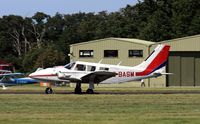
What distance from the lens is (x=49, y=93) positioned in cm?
3978

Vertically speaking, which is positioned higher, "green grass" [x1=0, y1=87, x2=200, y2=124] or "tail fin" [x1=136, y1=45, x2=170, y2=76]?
"tail fin" [x1=136, y1=45, x2=170, y2=76]

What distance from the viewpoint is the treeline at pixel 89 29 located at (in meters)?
95.0

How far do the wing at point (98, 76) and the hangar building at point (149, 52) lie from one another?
97.6 ft

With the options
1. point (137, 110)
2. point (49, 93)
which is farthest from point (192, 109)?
point (49, 93)

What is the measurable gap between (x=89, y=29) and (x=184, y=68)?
6683 cm

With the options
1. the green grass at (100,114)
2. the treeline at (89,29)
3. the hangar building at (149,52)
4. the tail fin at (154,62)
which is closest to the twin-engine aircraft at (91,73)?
the tail fin at (154,62)

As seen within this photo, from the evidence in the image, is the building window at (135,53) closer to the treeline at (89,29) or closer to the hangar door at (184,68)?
the hangar door at (184,68)

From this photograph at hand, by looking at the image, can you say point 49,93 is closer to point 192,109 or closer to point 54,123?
point 192,109

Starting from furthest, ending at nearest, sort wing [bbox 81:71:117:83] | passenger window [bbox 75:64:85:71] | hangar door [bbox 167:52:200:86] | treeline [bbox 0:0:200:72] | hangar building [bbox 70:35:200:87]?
treeline [bbox 0:0:200:72]
hangar door [bbox 167:52:200:86]
hangar building [bbox 70:35:200:87]
passenger window [bbox 75:64:85:71]
wing [bbox 81:71:117:83]

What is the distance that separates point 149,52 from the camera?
72.7 meters

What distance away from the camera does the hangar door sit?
71.3 meters

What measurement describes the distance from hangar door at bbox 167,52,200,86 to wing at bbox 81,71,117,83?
3031cm

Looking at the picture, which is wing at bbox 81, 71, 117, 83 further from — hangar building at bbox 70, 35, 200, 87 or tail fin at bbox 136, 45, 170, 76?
hangar building at bbox 70, 35, 200, 87

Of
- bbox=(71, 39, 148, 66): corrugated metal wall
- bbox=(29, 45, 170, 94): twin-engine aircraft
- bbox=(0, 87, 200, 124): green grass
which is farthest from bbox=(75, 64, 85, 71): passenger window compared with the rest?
bbox=(71, 39, 148, 66): corrugated metal wall
